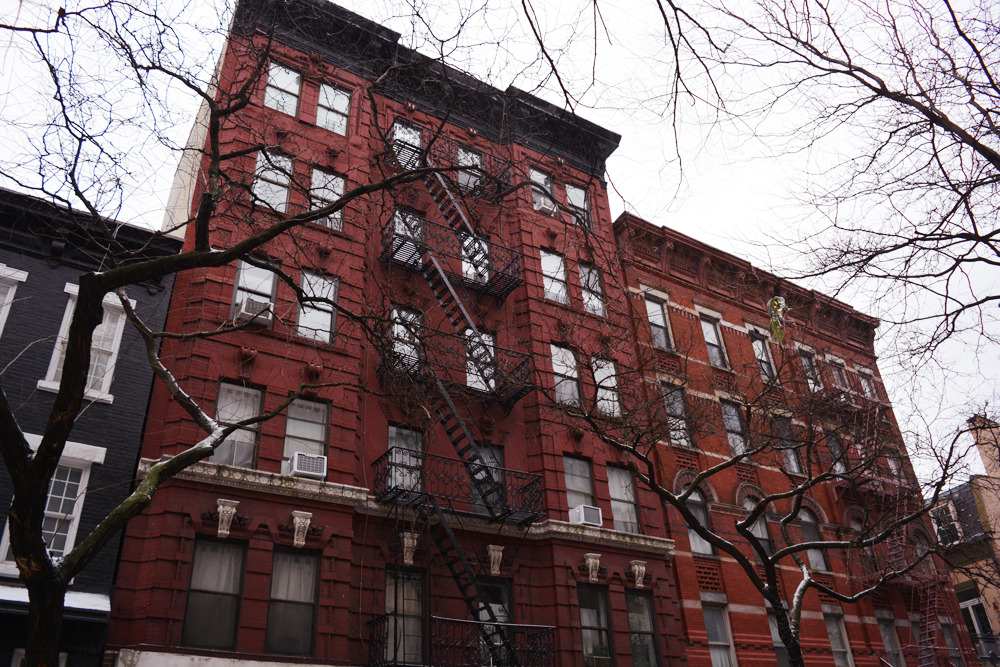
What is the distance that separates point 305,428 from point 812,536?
57.8ft

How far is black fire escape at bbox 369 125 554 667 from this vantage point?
1527cm

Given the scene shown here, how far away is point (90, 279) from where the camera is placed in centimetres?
761

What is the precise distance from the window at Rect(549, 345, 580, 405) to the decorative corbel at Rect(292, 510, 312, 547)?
8.54 m

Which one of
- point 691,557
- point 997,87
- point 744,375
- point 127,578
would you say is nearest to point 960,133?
point 997,87

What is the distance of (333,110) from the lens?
70.1ft

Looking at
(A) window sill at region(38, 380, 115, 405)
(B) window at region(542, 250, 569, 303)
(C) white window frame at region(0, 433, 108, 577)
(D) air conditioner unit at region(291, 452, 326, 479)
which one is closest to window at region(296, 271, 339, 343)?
(D) air conditioner unit at region(291, 452, 326, 479)

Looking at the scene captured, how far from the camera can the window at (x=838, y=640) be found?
23094 mm

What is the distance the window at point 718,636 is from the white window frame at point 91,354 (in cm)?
1604

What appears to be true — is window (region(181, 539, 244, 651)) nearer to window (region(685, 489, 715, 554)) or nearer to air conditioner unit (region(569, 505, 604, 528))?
air conditioner unit (region(569, 505, 604, 528))

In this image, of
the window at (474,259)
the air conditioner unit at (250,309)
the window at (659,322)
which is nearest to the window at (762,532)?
the window at (659,322)

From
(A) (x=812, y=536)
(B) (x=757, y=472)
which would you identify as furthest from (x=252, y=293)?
(A) (x=812, y=536)

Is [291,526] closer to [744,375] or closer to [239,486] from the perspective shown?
[239,486]

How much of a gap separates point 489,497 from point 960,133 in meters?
12.7

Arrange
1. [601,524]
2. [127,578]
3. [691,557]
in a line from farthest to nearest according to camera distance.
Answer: [691,557] < [601,524] < [127,578]
